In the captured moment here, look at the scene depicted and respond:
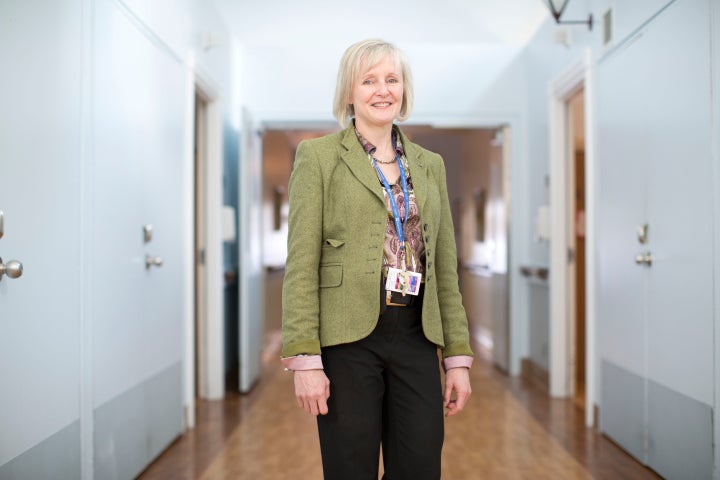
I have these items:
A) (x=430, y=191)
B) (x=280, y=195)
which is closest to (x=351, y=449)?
(x=430, y=191)

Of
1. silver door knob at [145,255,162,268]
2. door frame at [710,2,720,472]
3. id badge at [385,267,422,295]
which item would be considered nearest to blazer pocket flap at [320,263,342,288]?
id badge at [385,267,422,295]

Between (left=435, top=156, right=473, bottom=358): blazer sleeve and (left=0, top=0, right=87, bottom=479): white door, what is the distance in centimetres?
124

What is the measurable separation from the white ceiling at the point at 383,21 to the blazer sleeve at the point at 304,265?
416 centimetres

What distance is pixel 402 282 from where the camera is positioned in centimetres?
140

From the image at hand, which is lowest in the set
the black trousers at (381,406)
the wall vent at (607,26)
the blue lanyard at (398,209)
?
the black trousers at (381,406)

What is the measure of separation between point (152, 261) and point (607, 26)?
2.69 meters

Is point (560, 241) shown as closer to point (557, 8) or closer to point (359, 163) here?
point (557, 8)

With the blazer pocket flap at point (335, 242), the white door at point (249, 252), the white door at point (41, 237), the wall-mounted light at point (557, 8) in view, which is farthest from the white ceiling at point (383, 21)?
the blazer pocket flap at point (335, 242)

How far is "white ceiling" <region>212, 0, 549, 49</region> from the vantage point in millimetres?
5227

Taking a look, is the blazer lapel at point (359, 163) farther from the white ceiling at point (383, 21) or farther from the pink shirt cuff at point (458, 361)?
the white ceiling at point (383, 21)

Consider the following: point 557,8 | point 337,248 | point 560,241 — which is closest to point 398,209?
point 337,248

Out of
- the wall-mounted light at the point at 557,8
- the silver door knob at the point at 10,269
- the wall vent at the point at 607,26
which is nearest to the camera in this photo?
the silver door knob at the point at 10,269

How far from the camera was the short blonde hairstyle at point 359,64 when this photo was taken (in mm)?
1438

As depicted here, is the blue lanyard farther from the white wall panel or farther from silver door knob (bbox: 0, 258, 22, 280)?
the white wall panel
